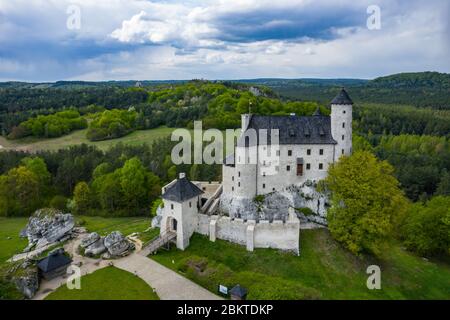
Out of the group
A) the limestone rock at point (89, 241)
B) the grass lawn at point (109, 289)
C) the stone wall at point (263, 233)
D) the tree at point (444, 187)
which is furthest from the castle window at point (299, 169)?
the tree at point (444, 187)

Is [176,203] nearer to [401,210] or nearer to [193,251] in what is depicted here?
[193,251]

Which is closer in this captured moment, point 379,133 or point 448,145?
point 448,145

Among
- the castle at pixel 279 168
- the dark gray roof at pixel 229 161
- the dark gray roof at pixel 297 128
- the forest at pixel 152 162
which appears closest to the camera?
the castle at pixel 279 168

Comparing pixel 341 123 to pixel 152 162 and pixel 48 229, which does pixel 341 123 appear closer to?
pixel 48 229

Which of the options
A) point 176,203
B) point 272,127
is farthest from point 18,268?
point 272,127

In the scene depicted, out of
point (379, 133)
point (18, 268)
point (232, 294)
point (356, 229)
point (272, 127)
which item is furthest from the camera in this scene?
point (379, 133)

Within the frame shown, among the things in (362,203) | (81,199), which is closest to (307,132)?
(362,203)

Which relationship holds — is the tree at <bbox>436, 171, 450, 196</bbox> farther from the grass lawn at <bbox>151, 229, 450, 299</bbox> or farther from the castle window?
the castle window

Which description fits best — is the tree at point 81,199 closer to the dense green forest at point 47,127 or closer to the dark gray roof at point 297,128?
the dark gray roof at point 297,128

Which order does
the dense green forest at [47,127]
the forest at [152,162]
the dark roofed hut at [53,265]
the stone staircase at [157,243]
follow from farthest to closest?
1. the dense green forest at [47,127]
2. the forest at [152,162]
3. the stone staircase at [157,243]
4. the dark roofed hut at [53,265]
